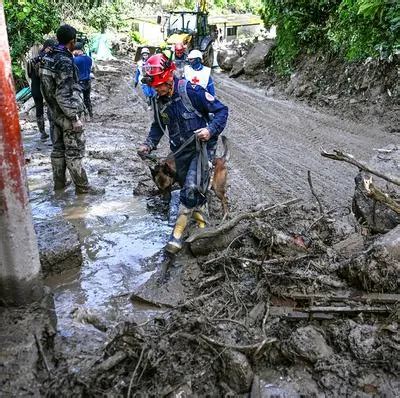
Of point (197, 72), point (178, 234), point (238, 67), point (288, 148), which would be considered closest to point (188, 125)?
point (178, 234)

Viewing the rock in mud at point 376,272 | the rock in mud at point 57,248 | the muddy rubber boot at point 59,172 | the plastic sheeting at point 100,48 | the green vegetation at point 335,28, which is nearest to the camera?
the rock in mud at point 376,272

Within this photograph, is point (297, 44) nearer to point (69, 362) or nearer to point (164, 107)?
point (164, 107)

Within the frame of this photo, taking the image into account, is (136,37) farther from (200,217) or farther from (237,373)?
(237,373)

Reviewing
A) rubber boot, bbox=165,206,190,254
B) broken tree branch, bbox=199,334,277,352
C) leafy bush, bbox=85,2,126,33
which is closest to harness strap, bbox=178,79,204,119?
rubber boot, bbox=165,206,190,254

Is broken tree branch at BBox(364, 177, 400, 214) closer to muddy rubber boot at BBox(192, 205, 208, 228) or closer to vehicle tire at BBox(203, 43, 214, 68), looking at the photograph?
muddy rubber boot at BBox(192, 205, 208, 228)

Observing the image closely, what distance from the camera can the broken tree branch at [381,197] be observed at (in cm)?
390

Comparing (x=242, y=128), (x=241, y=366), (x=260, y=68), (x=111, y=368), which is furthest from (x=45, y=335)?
(x=260, y=68)

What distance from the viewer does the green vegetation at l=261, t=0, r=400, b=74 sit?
979 centimetres

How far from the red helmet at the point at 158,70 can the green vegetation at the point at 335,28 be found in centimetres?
727

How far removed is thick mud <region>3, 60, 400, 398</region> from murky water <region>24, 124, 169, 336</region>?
2 cm

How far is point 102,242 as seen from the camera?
488 cm

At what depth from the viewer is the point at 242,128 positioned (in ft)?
31.4

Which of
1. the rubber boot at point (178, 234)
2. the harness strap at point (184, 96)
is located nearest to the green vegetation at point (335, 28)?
the harness strap at point (184, 96)

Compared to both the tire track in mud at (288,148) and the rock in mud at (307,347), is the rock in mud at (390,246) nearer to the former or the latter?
the rock in mud at (307,347)
